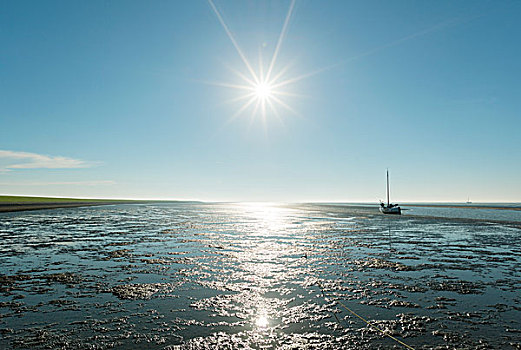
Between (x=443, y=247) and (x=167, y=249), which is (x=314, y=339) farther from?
(x=443, y=247)

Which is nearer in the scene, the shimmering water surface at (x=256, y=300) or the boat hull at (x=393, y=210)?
the shimmering water surface at (x=256, y=300)

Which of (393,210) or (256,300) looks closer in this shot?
(256,300)

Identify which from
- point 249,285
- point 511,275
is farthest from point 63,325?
point 511,275

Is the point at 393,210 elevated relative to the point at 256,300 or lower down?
elevated

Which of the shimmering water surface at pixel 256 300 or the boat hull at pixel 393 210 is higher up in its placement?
the boat hull at pixel 393 210

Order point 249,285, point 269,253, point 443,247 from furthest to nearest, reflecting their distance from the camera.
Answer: point 443,247 < point 269,253 < point 249,285

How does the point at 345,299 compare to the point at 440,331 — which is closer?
the point at 440,331

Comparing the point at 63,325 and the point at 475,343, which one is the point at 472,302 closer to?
the point at 475,343

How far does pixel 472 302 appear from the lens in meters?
9.04

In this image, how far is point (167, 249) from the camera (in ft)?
62.6

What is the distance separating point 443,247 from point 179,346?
2026 cm

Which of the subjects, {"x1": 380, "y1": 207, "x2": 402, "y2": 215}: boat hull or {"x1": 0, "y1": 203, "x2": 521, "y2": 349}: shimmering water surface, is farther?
{"x1": 380, "y1": 207, "x2": 402, "y2": 215}: boat hull

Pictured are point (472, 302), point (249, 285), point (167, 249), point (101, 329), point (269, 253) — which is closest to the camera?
point (101, 329)

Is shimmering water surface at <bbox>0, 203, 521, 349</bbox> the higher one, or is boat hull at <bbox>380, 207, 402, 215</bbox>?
boat hull at <bbox>380, 207, 402, 215</bbox>
